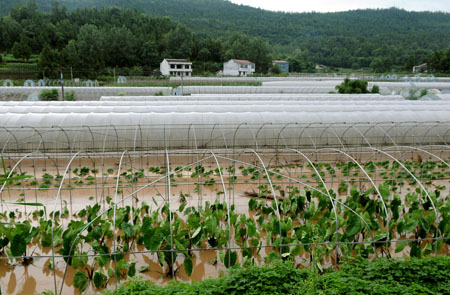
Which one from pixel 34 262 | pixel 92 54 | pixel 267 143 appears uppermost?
pixel 92 54

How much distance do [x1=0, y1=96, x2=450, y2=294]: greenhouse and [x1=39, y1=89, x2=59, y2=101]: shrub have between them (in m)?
10.4

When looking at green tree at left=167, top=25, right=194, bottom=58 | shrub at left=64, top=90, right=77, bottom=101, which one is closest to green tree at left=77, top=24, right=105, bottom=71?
green tree at left=167, top=25, right=194, bottom=58

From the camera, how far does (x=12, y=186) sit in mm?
12914

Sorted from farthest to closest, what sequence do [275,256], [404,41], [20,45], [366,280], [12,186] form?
[404,41]
[20,45]
[12,186]
[275,256]
[366,280]

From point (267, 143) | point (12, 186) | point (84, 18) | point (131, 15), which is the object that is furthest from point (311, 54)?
point (12, 186)

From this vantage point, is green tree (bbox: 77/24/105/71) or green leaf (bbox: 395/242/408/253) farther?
green tree (bbox: 77/24/105/71)

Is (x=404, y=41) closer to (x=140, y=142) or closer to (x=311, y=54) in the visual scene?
(x=311, y=54)

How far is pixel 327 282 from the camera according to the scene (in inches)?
259

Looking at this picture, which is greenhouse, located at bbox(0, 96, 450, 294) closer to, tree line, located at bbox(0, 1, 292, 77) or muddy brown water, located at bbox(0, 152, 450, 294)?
muddy brown water, located at bbox(0, 152, 450, 294)

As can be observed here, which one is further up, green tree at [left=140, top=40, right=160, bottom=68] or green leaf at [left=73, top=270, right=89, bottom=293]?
green tree at [left=140, top=40, right=160, bottom=68]

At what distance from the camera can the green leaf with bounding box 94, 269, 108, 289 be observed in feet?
24.0

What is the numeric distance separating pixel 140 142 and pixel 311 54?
93269 millimetres

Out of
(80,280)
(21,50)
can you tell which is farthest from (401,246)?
(21,50)

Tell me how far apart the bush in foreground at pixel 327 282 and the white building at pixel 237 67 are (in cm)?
6637
